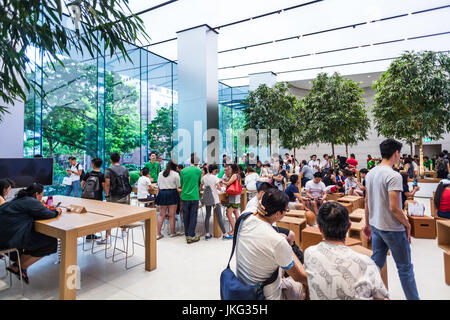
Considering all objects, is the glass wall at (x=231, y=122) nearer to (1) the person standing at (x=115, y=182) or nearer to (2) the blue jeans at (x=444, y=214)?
(1) the person standing at (x=115, y=182)

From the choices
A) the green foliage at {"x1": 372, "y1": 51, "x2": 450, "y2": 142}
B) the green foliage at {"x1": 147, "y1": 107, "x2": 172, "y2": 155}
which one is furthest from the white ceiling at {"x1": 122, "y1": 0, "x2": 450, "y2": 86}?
the green foliage at {"x1": 147, "y1": 107, "x2": 172, "y2": 155}

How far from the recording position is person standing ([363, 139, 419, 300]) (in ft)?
7.04

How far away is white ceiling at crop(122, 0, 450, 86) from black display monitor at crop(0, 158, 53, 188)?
5.30m

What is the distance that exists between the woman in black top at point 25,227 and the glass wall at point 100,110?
425 centimetres

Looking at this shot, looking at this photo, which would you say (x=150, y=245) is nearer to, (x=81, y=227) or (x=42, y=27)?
(x=81, y=227)

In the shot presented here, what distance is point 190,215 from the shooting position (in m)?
4.52

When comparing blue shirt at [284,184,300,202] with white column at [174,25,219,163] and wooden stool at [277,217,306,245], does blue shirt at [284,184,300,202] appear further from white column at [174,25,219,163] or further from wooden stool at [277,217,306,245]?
white column at [174,25,219,163]

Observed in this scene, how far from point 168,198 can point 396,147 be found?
3613 mm

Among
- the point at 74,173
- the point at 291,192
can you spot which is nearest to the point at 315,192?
the point at 291,192

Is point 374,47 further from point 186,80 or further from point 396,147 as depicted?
point 396,147

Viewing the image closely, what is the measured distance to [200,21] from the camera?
26.9 ft

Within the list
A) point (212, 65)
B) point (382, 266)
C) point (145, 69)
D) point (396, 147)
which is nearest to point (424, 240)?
point (382, 266)

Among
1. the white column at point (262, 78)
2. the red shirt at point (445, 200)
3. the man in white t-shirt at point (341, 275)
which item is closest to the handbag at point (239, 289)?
the man in white t-shirt at point (341, 275)

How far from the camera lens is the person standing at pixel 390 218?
2.14m
